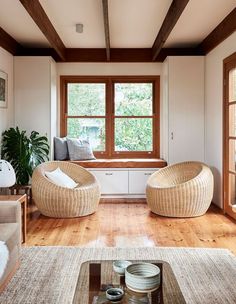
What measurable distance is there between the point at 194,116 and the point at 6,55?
321cm

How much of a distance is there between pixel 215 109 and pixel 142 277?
4.27 metres

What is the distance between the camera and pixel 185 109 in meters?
6.52

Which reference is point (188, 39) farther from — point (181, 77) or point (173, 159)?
point (173, 159)

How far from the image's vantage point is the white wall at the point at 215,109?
220 inches

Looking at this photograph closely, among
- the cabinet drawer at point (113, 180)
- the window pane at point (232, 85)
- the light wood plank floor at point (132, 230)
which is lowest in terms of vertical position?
the light wood plank floor at point (132, 230)

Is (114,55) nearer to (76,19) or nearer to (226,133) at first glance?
(76,19)

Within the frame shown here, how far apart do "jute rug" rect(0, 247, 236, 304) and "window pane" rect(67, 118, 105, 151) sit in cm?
346

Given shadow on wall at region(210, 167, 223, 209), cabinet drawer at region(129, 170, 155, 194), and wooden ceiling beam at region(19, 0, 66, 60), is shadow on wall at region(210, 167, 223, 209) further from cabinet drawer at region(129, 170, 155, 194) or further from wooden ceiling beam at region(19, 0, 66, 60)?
wooden ceiling beam at region(19, 0, 66, 60)

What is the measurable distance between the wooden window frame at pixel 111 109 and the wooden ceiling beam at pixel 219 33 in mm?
1115

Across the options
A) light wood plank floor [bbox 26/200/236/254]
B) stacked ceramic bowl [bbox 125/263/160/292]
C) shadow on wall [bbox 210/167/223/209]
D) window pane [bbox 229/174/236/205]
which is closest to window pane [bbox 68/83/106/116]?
light wood plank floor [bbox 26/200/236/254]

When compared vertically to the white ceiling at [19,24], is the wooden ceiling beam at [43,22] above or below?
below

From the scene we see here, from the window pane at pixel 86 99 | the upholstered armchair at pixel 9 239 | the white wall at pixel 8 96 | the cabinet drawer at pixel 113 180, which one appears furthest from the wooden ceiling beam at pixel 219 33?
the upholstered armchair at pixel 9 239

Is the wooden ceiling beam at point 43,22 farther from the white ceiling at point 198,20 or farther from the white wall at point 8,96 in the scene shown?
the white ceiling at point 198,20

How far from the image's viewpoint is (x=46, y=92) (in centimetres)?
648
